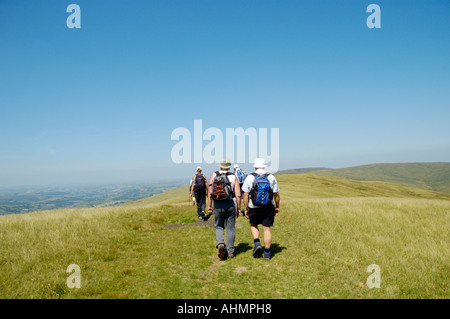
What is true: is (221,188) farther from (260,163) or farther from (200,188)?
(200,188)

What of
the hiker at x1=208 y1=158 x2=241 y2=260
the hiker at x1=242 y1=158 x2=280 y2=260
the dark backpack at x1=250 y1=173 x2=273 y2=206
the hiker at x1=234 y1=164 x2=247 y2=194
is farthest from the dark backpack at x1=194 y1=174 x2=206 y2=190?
the dark backpack at x1=250 y1=173 x2=273 y2=206

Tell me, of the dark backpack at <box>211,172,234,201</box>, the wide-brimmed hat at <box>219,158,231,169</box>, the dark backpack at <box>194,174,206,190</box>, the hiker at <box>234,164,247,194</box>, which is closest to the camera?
the dark backpack at <box>211,172,234,201</box>

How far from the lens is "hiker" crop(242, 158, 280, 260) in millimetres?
7426

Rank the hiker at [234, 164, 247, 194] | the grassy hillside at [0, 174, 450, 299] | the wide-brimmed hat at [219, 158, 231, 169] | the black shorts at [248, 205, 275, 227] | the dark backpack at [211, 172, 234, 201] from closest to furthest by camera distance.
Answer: the grassy hillside at [0, 174, 450, 299]
the dark backpack at [211, 172, 234, 201]
the black shorts at [248, 205, 275, 227]
the wide-brimmed hat at [219, 158, 231, 169]
the hiker at [234, 164, 247, 194]

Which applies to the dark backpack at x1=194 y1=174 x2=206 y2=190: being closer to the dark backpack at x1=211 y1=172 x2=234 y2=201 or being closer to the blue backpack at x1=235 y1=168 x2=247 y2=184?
the blue backpack at x1=235 y1=168 x2=247 y2=184

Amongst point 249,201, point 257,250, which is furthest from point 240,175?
point 257,250

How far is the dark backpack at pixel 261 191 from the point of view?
24.2ft

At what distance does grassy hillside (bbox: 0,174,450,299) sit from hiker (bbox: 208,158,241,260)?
0.56 metres

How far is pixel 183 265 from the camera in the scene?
23.7 feet

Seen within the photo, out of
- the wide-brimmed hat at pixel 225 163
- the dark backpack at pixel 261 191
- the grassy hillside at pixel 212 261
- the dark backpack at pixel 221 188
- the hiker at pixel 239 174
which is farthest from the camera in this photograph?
the hiker at pixel 239 174

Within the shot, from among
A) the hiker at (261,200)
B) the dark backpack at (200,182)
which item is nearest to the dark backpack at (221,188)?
the hiker at (261,200)

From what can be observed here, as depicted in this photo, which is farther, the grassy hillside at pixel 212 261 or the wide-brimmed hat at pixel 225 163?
the wide-brimmed hat at pixel 225 163

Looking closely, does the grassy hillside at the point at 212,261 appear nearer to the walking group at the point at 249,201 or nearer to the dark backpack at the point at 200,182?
the walking group at the point at 249,201

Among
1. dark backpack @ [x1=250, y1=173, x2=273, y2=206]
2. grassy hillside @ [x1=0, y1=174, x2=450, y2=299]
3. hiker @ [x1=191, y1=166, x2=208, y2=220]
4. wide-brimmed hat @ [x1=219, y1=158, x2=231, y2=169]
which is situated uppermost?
wide-brimmed hat @ [x1=219, y1=158, x2=231, y2=169]
